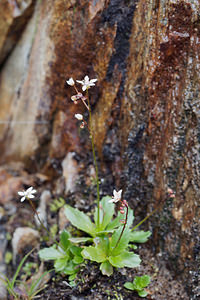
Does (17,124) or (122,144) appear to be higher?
(17,124)

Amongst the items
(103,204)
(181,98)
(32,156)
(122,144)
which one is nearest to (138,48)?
(181,98)

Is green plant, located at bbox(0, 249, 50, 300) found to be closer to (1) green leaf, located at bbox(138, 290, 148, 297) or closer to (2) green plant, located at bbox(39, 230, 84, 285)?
(2) green plant, located at bbox(39, 230, 84, 285)

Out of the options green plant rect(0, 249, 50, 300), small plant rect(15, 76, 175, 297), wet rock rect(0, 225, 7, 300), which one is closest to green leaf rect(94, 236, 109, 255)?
small plant rect(15, 76, 175, 297)

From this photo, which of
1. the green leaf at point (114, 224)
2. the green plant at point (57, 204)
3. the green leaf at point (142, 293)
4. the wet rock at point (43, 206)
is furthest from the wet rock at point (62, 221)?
the green leaf at point (142, 293)

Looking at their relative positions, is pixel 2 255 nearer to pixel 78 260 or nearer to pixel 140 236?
pixel 78 260

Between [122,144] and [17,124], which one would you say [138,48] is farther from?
[17,124]

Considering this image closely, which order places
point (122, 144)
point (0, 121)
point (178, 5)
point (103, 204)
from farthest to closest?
point (0, 121) < point (122, 144) < point (103, 204) < point (178, 5)

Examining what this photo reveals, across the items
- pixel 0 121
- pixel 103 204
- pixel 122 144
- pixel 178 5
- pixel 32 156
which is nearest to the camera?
pixel 178 5
